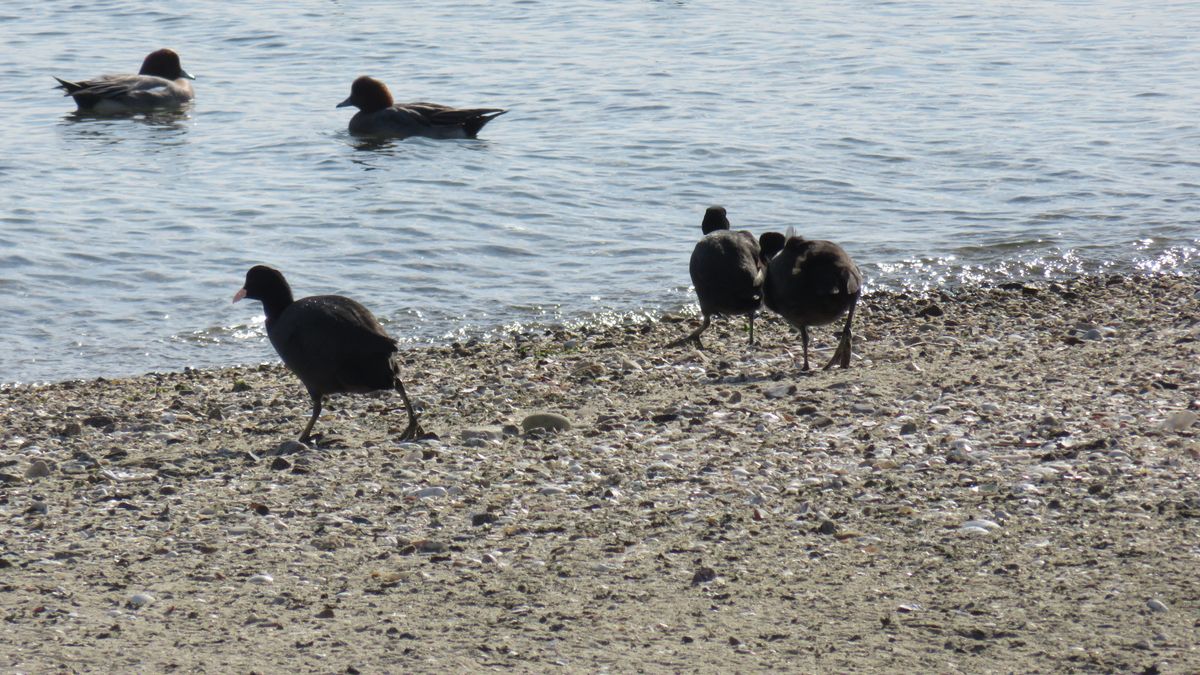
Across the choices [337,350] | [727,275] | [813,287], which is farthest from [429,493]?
[727,275]

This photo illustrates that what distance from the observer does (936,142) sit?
18062 mm

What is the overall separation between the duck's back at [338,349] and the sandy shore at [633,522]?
1.10 feet

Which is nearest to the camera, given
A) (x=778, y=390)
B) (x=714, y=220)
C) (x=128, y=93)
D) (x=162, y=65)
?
(x=778, y=390)

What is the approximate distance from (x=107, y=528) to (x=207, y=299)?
19.6 ft

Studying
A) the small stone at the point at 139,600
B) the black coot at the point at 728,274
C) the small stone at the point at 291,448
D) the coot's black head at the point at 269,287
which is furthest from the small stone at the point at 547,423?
the small stone at the point at 139,600

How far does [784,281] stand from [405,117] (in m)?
11.3

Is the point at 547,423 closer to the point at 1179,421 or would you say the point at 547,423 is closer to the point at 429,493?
the point at 429,493

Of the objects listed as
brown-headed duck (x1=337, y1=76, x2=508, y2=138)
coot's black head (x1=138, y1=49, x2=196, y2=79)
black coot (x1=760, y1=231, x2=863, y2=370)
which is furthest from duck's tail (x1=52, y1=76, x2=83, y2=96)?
black coot (x1=760, y1=231, x2=863, y2=370)

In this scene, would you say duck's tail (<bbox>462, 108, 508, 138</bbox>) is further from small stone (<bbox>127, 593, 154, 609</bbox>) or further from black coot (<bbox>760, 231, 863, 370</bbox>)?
small stone (<bbox>127, 593, 154, 609</bbox>)

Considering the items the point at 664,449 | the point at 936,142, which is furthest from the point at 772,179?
the point at 664,449

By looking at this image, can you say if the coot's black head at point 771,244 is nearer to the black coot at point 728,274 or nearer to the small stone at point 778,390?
the black coot at point 728,274

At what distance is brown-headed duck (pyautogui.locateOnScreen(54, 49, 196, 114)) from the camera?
2050cm

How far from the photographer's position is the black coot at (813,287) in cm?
911

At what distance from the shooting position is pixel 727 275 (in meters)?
9.77
